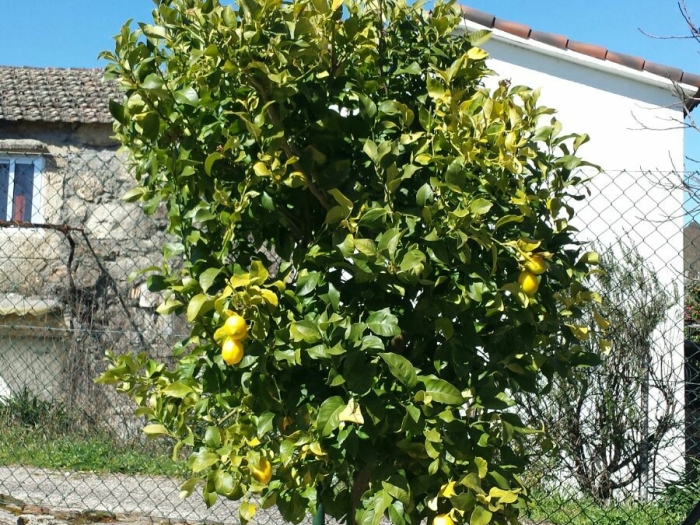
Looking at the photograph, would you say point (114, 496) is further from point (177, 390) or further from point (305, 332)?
point (305, 332)

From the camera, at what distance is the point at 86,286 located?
311 inches

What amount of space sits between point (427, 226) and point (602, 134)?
5.53 meters

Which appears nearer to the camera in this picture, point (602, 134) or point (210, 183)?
point (210, 183)

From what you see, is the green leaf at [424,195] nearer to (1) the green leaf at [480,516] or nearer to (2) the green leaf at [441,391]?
(2) the green leaf at [441,391]

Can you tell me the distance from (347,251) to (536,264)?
462mm

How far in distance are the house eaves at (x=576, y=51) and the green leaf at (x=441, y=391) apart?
5721 millimetres

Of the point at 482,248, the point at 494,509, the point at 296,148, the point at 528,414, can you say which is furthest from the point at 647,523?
the point at 296,148

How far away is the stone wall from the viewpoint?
725cm

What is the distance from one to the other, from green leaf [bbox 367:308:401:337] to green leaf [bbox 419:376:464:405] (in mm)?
162

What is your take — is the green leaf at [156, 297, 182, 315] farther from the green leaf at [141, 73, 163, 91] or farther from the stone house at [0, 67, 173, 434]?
the stone house at [0, 67, 173, 434]

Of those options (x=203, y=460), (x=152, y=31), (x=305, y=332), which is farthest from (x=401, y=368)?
(x=152, y=31)

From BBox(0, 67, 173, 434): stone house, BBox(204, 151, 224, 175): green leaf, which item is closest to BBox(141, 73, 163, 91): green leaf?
BBox(204, 151, 224, 175): green leaf

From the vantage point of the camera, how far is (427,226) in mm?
1944

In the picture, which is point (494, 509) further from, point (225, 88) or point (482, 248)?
point (225, 88)
